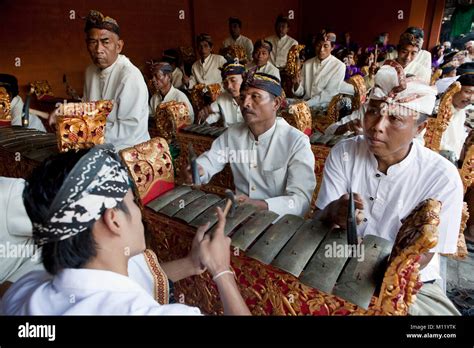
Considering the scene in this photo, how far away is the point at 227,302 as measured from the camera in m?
1.08

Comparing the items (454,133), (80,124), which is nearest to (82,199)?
(80,124)

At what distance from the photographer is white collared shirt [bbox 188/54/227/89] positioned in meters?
6.55

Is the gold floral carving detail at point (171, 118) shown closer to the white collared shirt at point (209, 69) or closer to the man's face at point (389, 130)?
the man's face at point (389, 130)

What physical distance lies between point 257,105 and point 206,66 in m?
4.77

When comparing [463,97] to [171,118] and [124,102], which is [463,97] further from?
[124,102]

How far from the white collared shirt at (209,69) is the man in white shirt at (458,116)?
14.5 ft

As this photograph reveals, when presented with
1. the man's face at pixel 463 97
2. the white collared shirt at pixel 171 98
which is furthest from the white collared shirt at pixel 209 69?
the man's face at pixel 463 97

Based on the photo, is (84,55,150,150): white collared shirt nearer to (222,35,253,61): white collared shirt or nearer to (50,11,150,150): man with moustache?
(50,11,150,150): man with moustache

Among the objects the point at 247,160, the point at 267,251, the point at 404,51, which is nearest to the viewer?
the point at 267,251

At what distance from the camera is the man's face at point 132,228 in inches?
37.1

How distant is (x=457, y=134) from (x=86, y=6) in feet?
19.8
